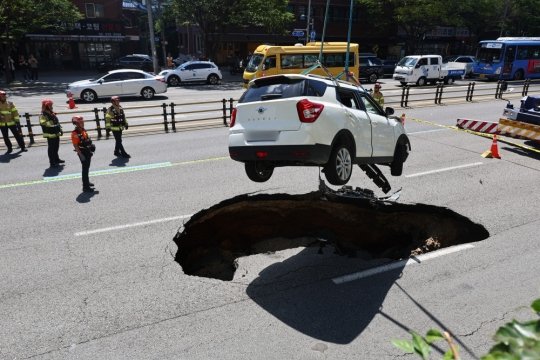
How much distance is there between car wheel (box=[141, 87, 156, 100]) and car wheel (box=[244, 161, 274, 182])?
2026 centimetres

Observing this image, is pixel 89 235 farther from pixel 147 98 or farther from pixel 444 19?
pixel 444 19

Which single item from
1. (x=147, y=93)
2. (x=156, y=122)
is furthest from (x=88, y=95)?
(x=156, y=122)

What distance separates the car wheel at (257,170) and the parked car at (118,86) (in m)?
20.0

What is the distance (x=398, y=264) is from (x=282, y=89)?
11.1 feet

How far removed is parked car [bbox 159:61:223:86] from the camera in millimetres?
32281

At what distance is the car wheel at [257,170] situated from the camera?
261 inches

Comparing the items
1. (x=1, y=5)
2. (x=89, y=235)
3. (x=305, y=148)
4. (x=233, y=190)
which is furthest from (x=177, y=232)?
(x=1, y=5)

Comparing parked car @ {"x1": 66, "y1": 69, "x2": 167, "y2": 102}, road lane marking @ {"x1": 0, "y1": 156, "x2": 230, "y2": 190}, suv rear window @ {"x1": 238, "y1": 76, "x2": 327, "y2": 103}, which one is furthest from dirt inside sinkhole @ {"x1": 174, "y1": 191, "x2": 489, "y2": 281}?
parked car @ {"x1": 66, "y1": 69, "x2": 167, "y2": 102}

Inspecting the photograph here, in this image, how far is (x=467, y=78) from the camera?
132ft

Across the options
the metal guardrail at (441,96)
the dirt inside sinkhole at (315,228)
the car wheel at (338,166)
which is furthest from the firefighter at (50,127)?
the metal guardrail at (441,96)

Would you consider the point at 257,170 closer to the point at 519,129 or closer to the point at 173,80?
the point at 519,129

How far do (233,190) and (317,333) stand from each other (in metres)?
5.39

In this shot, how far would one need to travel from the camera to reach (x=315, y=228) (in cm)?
832

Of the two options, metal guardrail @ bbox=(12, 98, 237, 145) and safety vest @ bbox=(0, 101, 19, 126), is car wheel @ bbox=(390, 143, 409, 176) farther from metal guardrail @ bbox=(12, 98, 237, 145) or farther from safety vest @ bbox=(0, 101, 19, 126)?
safety vest @ bbox=(0, 101, 19, 126)
